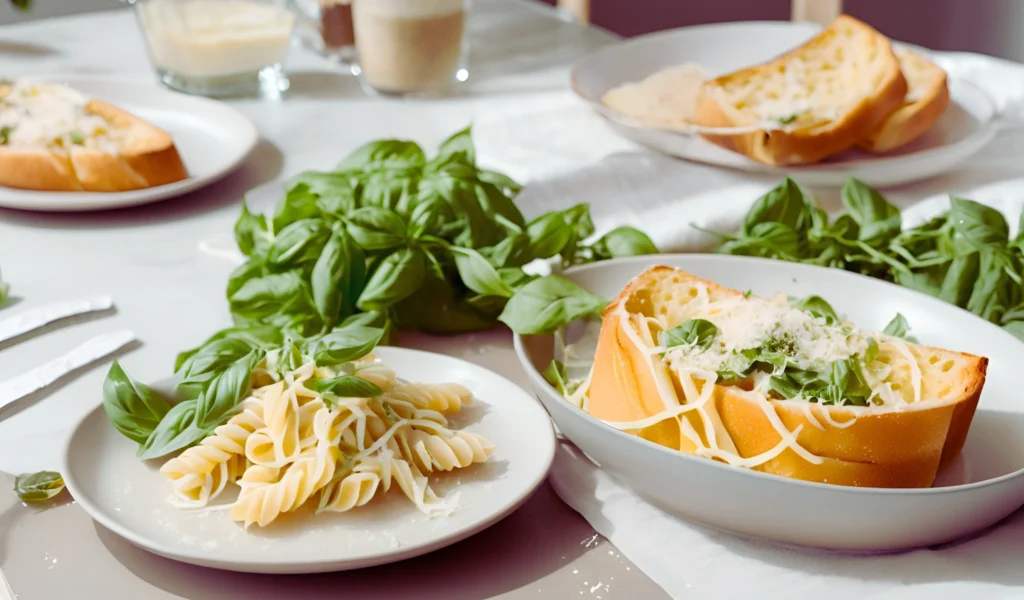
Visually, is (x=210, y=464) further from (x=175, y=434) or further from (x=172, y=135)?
(x=172, y=135)

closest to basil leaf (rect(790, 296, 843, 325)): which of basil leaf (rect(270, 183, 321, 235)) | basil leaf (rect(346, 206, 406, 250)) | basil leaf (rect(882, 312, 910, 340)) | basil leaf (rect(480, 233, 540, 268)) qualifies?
basil leaf (rect(882, 312, 910, 340))

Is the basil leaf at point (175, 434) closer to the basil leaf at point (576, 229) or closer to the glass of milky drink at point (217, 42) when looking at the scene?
the basil leaf at point (576, 229)

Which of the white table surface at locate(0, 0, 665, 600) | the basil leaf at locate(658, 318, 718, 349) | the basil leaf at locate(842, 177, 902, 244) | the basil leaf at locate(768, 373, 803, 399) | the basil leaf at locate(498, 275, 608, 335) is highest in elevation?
the basil leaf at locate(658, 318, 718, 349)

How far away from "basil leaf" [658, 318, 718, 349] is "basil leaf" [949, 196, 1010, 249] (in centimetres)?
33

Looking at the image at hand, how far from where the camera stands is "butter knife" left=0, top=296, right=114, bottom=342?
3.50 ft

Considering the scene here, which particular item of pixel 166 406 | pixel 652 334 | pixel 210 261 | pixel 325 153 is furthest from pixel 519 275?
pixel 325 153

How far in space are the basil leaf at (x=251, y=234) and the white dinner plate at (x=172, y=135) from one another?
0.92 feet

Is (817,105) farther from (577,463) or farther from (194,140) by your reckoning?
(194,140)

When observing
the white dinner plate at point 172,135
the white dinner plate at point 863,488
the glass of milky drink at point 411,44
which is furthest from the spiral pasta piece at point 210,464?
the glass of milky drink at point 411,44

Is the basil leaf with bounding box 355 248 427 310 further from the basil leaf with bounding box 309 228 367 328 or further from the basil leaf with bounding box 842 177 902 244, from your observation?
the basil leaf with bounding box 842 177 902 244

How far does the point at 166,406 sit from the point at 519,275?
0.33 metres

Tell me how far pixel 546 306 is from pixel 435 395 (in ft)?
0.43

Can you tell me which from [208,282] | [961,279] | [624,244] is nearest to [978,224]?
[961,279]

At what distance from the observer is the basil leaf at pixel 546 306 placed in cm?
90
